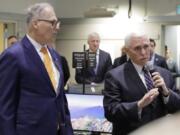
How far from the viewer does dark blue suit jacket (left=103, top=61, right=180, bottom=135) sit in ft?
7.88

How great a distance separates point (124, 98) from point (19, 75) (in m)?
0.68

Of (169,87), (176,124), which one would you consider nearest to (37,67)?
(169,87)

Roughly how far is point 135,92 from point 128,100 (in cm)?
7

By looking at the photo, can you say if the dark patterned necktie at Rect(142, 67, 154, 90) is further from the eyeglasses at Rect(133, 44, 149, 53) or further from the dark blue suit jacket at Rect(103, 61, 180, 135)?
the eyeglasses at Rect(133, 44, 149, 53)

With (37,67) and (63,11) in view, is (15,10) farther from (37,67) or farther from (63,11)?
(37,67)

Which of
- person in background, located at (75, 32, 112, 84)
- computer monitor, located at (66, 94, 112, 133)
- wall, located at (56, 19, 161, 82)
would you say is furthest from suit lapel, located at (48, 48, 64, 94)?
wall, located at (56, 19, 161, 82)

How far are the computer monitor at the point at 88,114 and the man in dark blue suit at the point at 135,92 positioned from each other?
86cm

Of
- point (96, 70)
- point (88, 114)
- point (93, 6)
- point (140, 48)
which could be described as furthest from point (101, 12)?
point (140, 48)

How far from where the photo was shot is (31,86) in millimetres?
2275

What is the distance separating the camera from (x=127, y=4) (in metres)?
8.80

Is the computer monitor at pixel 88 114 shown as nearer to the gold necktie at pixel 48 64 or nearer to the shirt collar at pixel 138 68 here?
the shirt collar at pixel 138 68

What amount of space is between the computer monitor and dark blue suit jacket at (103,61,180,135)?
0.89 metres

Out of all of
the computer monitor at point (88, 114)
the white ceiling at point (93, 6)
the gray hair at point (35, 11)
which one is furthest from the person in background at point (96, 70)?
the white ceiling at point (93, 6)

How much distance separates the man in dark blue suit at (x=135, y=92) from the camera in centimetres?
238
